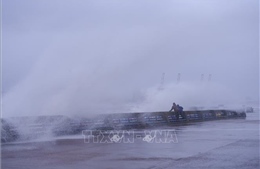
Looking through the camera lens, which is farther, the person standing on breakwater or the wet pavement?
the person standing on breakwater

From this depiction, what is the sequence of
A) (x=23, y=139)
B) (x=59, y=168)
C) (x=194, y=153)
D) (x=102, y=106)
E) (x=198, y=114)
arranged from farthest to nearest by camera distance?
(x=198, y=114), (x=102, y=106), (x=23, y=139), (x=194, y=153), (x=59, y=168)

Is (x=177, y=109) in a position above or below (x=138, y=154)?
above

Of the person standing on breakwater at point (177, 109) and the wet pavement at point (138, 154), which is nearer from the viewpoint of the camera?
the wet pavement at point (138, 154)

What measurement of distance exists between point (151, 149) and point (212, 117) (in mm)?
20778

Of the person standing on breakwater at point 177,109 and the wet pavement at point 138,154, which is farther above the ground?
the person standing on breakwater at point 177,109

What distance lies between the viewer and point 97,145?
15.1 metres

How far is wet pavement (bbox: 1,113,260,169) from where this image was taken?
10.9 meters

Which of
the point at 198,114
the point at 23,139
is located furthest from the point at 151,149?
the point at 198,114

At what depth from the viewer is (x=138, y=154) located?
12.8 meters

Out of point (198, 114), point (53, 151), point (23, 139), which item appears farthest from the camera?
point (198, 114)

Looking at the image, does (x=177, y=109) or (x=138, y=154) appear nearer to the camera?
(x=138, y=154)

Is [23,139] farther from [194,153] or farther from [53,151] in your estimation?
[194,153]

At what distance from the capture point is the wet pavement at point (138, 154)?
A: 428 inches

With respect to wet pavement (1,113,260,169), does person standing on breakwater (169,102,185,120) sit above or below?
above
